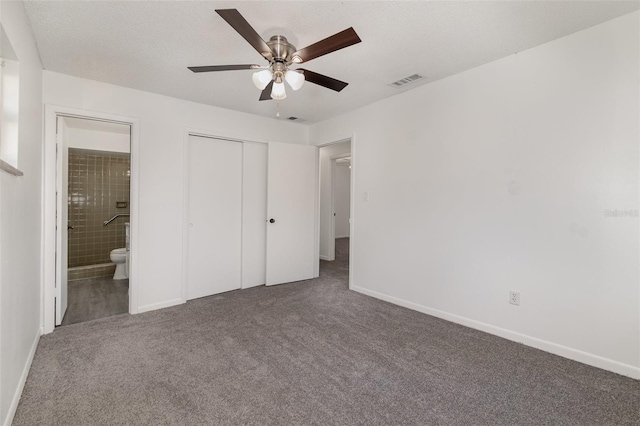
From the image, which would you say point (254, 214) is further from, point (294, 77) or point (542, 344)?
point (542, 344)

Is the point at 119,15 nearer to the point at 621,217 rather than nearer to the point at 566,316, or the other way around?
the point at 621,217

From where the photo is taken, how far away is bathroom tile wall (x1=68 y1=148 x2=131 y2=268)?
5.08 meters

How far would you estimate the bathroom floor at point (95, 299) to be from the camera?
324cm

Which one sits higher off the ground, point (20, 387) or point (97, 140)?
point (97, 140)

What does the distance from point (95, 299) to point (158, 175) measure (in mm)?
1857

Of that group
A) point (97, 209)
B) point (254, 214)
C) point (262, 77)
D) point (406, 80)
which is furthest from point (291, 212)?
point (97, 209)

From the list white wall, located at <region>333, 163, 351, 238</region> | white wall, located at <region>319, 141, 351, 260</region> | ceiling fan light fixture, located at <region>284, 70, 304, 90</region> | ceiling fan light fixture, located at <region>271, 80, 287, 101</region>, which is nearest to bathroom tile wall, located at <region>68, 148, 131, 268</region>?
white wall, located at <region>319, 141, 351, 260</region>

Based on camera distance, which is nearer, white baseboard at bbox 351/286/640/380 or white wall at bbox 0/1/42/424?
white wall at bbox 0/1/42/424

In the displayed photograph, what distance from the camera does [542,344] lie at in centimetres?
244

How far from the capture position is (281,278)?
437cm

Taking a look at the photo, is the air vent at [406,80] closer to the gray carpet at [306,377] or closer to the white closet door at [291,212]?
the white closet door at [291,212]

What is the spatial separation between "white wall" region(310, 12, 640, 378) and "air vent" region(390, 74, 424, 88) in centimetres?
22

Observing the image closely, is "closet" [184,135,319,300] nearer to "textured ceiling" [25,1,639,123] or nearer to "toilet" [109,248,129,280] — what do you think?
"textured ceiling" [25,1,639,123]

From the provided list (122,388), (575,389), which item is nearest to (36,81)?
(122,388)
